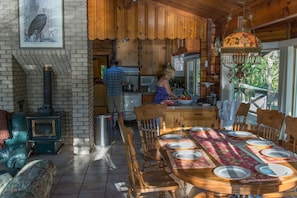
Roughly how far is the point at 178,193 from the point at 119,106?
3738 millimetres

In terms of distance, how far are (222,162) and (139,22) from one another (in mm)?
3575

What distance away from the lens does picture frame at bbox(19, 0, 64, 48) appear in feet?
16.6

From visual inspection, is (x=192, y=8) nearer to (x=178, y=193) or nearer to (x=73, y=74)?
(x=73, y=74)

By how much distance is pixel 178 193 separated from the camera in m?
3.77

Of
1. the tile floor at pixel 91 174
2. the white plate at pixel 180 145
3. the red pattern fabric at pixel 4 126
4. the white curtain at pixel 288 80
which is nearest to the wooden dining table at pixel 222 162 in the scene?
the white plate at pixel 180 145

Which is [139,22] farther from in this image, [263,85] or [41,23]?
[263,85]

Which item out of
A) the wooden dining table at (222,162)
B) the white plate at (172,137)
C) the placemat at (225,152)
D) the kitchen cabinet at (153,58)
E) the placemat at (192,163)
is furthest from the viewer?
A: the kitchen cabinet at (153,58)

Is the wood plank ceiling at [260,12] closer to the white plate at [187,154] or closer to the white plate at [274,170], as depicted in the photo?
the white plate at [274,170]

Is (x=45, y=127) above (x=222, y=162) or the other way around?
the other way around

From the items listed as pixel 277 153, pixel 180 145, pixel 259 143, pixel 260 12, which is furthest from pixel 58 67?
pixel 277 153

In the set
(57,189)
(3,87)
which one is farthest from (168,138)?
(3,87)

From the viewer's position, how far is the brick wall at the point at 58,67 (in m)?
5.08

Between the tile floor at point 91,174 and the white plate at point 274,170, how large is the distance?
151 centimetres

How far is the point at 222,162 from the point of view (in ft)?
8.41
